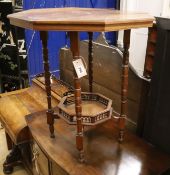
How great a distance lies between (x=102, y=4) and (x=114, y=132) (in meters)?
2.30

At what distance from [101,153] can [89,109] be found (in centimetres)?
22

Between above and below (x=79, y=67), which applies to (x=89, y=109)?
below

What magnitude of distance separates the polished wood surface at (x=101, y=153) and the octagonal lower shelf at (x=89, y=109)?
174 mm

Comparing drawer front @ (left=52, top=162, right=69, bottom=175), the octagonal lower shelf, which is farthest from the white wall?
drawer front @ (left=52, top=162, right=69, bottom=175)

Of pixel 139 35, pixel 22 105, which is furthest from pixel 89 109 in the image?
pixel 139 35

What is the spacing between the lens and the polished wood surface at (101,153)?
1046mm

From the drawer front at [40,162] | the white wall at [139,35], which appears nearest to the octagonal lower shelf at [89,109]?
the drawer front at [40,162]

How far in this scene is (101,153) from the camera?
1.15m

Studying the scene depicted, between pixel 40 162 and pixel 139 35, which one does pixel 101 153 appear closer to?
pixel 40 162

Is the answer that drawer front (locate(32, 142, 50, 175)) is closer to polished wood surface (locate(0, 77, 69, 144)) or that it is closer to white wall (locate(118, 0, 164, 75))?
polished wood surface (locate(0, 77, 69, 144))

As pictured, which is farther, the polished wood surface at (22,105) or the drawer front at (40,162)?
the polished wood surface at (22,105)

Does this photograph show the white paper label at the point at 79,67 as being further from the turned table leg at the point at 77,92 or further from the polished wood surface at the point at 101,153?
the polished wood surface at the point at 101,153

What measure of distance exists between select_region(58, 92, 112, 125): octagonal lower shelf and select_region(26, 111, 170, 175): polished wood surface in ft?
0.57

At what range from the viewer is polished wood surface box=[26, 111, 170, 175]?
1.05 meters
